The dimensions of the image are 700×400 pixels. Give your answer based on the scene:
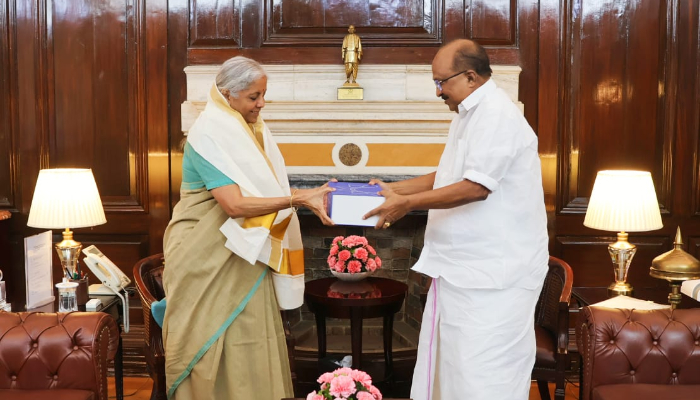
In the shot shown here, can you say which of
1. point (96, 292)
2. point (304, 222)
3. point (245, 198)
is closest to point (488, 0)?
point (304, 222)

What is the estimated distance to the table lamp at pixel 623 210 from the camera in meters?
3.54

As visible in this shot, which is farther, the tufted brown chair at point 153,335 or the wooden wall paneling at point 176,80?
the wooden wall paneling at point 176,80

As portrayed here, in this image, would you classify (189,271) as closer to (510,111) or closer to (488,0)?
(510,111)

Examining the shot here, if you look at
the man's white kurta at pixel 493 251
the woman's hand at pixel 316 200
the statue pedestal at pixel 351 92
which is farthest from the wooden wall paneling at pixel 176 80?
the man's white kurta at pixel 493 251

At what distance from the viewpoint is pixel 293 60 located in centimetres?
441

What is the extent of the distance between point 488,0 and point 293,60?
1.21 meters

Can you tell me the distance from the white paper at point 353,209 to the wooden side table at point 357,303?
3.91ft

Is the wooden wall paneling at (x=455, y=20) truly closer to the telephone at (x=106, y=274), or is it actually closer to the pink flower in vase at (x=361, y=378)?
the telephone at (x=106, y=274)

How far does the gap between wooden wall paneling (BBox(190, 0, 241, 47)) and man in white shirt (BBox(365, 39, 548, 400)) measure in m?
2.24

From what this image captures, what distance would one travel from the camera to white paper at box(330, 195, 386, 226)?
8.51 ft

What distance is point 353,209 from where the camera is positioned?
2.62m

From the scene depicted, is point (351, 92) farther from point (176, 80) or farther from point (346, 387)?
point (346, 387)

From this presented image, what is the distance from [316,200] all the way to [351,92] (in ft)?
5.87

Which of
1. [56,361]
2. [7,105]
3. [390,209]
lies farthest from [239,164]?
[7,105]
